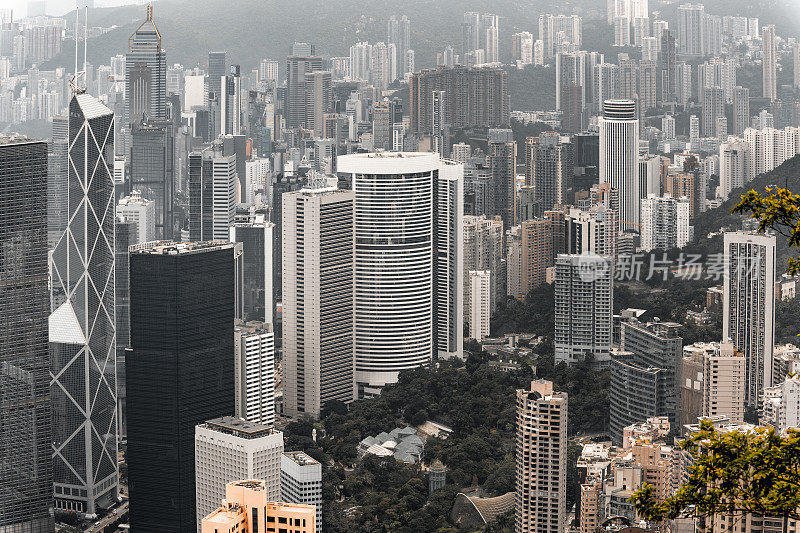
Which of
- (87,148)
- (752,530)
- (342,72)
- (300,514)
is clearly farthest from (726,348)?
(342,72)

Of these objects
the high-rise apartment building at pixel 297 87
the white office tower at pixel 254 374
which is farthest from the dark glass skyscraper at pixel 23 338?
the high-rise apartment building at pixel 297 87

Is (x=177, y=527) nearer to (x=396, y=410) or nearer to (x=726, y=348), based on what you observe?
(x=396, y=410)

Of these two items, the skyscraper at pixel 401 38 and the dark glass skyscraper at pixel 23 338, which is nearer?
the dark glass skyscraper at pixel 23 338

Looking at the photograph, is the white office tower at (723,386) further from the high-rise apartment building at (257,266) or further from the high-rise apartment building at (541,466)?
the high-rise apartment building at (257,266)

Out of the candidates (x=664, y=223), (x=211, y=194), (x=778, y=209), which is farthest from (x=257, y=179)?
(x=778, y=209)

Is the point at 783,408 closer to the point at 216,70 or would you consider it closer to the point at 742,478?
the point at 742,478

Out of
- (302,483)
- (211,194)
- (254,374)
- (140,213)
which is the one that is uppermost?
(211,194)

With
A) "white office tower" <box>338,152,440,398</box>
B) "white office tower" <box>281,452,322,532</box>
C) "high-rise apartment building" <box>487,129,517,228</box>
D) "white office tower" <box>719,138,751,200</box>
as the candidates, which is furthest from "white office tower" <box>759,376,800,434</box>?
"white office tower" <box>719,138,751,200</box>
